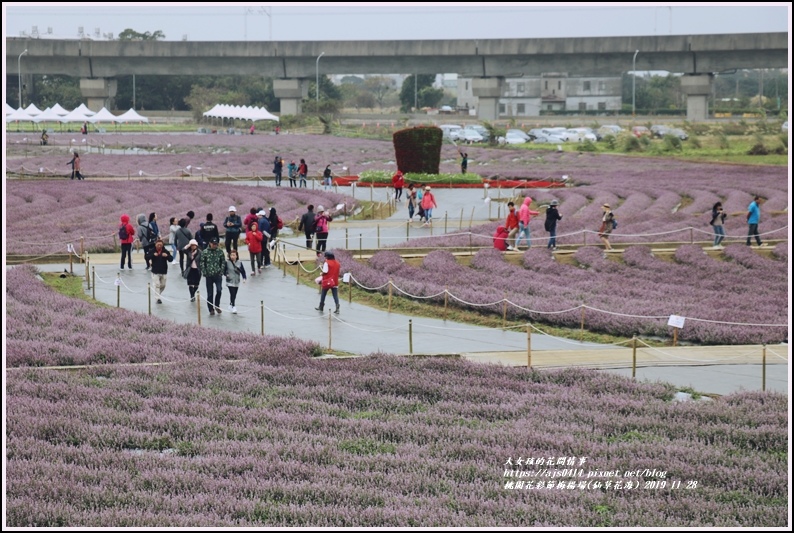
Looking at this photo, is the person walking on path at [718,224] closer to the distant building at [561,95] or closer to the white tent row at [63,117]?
the white tent row at [63,117]

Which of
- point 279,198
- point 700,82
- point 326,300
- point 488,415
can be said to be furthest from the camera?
point 700,82

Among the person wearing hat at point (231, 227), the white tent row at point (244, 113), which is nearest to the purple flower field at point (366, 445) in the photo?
the person wearing hat at point (231, 227)

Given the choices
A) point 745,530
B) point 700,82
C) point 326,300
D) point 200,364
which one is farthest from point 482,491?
point 700,82

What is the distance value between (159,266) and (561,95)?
446 feet

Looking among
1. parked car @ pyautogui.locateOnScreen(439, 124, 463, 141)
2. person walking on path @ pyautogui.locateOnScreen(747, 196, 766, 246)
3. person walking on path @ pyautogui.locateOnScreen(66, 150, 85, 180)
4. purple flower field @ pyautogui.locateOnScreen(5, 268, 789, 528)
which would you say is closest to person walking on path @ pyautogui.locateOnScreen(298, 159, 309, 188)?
person walking on path @ pyautogui.locateOnScreen(66, 150, 85, 180)

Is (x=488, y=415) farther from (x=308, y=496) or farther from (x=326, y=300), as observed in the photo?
(x=326, y=300)

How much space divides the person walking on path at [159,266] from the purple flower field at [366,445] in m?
5.33

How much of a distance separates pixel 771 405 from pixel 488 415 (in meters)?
3.54

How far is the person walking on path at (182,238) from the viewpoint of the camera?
88.5 feet

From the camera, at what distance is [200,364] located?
1728cm

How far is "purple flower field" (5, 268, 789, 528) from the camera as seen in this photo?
10.8 m

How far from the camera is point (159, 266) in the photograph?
79.1 ft

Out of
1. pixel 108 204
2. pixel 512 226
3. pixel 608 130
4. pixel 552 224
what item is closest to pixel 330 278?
pixel 512 226

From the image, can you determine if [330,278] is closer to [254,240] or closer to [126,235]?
[254,240]
